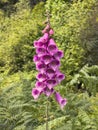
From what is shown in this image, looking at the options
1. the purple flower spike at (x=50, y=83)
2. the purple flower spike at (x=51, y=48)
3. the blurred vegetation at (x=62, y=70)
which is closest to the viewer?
the purple flower spike at (x=51, y=48)

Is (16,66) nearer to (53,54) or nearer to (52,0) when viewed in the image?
(52,0)

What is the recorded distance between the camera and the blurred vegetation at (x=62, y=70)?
5.25 meters

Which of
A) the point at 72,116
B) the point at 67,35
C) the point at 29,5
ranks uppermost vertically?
the point at 29,5

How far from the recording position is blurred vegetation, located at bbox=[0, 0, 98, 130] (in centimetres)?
525

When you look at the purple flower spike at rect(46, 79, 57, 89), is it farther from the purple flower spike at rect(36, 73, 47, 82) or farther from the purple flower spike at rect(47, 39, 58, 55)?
the purple flower spike at rect(47, 39, 58, 55)

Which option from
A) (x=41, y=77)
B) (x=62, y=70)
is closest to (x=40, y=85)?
(x=41, y=77)

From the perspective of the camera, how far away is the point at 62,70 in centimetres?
898

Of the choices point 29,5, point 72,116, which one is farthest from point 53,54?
point 29,5

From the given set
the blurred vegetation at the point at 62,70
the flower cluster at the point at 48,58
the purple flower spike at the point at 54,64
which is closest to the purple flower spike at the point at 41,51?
the flower cluster at the point at 48,58

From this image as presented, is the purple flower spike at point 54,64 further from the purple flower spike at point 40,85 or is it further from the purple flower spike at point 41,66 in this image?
the purple flower spike at point 40,85

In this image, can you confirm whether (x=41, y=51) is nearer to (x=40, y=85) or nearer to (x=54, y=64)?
(x=54, y=64)

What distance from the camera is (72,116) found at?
17.5ft

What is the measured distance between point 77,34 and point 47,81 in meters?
6.27

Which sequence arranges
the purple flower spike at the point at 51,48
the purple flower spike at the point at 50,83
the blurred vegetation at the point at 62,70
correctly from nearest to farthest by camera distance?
the purple flower spike at the point at 51,48 → the purple flower spike at the point at 50,83 → the blurred vegetation at the point at 62,70
